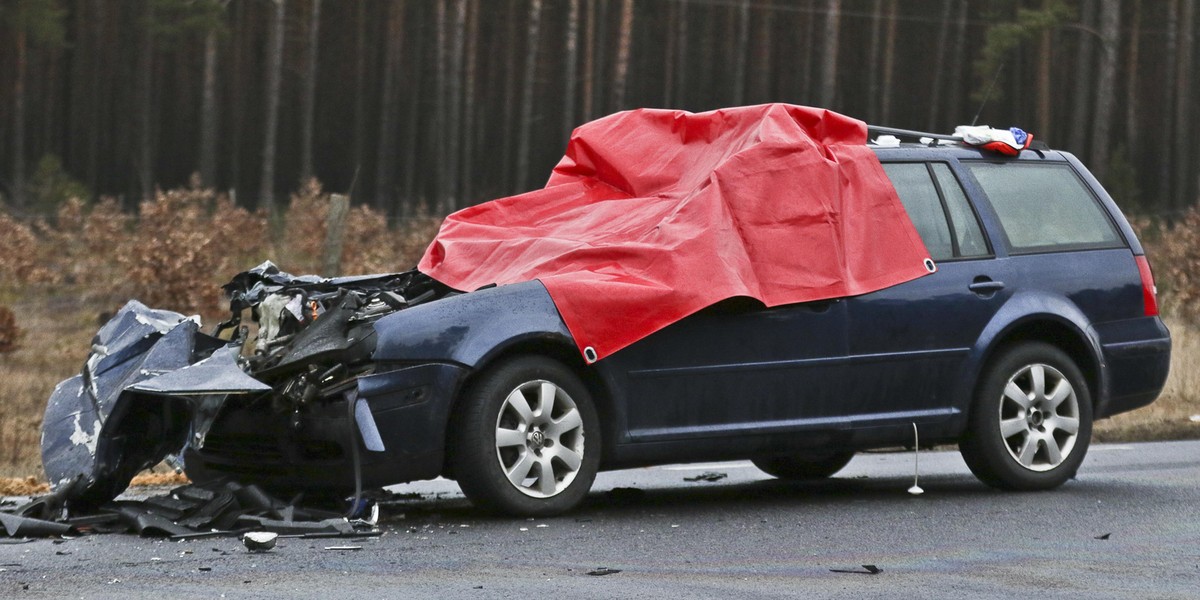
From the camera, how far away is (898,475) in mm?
9562

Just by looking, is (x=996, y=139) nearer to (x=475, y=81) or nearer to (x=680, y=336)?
(x=680, y=336)

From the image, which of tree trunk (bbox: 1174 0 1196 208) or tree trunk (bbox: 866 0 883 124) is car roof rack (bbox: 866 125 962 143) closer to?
tree trunk (bbox: 1174 0 1196 208)

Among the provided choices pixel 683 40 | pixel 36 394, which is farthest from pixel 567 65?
pixel 36 394

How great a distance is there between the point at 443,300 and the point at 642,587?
1.97 metres

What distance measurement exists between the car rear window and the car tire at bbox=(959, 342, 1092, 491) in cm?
55

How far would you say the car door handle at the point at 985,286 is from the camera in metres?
8.18

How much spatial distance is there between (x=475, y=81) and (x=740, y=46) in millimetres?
10420

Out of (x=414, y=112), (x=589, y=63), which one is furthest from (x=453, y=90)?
(x=414, y=112)

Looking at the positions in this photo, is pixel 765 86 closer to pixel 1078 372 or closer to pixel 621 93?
pixel 621 93

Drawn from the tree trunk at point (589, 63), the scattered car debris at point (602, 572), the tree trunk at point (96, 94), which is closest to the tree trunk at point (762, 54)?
the tree trunk at point (589, 63)

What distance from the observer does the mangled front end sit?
6828 millimetres

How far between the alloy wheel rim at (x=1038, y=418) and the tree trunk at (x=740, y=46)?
139ft

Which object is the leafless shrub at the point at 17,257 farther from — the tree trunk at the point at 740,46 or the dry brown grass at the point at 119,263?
the tree trunk at the point at 740,46

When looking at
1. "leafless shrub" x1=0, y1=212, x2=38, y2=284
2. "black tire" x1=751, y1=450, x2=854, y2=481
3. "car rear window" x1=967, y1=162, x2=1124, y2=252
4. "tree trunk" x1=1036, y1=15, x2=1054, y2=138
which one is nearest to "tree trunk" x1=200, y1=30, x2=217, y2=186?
"leafless shrub" x1=0, y1=212, x2=38, y2=284
